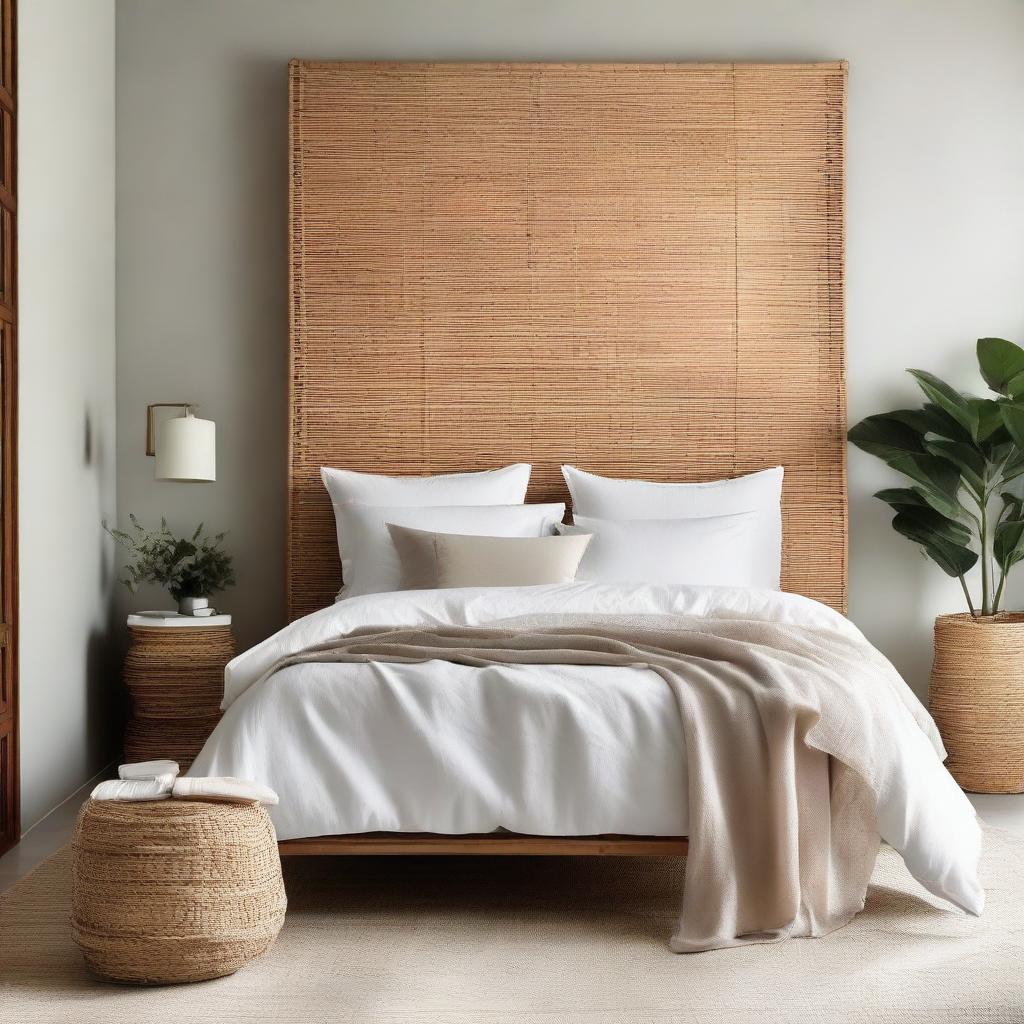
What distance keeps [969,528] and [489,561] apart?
2.08 metres

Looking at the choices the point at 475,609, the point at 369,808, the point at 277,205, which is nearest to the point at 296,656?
the point at 369,808

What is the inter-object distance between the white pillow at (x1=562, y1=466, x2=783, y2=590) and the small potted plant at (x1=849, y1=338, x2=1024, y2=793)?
1.43ft

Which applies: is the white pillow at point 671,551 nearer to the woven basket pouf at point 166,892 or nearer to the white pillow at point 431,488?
the white pillow at point 431,488

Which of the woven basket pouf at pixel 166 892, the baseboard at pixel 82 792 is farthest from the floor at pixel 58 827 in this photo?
the woven basket pouf at pixel 166 892

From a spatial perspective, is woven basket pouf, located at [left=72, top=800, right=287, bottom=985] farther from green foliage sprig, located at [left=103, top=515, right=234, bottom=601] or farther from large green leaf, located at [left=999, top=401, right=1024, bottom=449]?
large green leaf, located at [left=999, top=401, right=1024, bottom=449]

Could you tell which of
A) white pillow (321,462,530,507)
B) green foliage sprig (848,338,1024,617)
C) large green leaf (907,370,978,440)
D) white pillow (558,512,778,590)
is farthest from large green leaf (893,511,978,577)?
white pillow (321,462,530,507)

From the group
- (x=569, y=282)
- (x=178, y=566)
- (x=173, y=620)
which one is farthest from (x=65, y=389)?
(x=569, y=282)

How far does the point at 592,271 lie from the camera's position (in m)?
4.91

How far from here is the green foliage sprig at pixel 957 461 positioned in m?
4.47

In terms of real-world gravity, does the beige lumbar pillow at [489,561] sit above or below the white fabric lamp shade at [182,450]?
below

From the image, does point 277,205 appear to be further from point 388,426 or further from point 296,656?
point 296,656

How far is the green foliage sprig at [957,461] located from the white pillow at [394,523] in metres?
1.40

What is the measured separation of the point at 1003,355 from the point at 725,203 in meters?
1.25

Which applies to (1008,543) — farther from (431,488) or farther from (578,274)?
(431,488)
